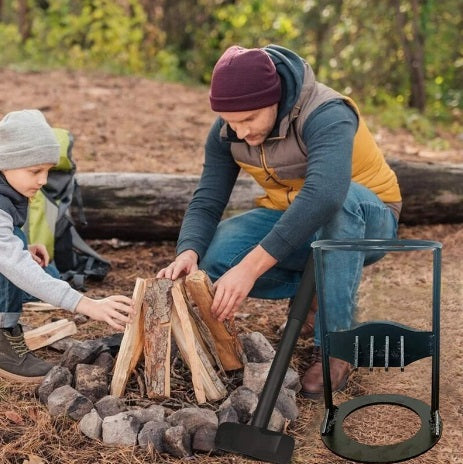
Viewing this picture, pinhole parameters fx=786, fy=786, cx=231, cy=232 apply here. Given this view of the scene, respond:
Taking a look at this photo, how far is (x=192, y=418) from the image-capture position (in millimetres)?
2688

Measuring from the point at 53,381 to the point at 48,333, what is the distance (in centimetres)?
49

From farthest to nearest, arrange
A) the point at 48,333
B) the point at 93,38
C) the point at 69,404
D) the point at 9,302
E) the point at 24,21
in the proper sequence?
the point at 24,21, the point at 93,38, the point at 48,333, the point at 9,302, the point at 69,404

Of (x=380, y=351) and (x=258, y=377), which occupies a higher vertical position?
(x=380, y=351)

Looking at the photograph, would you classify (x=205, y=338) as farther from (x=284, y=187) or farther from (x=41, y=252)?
(x=41, y=252)

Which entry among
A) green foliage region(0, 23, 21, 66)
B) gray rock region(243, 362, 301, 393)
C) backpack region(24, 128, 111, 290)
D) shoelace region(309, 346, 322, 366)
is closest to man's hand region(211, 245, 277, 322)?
gray rock region(243, 362, 301, 393)

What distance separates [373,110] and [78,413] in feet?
20.7

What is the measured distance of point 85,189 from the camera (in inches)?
185

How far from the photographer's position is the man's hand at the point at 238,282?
2801 mm

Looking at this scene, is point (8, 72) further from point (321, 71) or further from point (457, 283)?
point (457, 283)

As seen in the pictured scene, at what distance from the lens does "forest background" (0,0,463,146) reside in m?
8.49

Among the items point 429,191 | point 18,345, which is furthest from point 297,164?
point 429,191

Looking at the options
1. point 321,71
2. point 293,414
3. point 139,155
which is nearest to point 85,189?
point 139,155

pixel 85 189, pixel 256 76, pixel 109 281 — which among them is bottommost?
pixel 109 281

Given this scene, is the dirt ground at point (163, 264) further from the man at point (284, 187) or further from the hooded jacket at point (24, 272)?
the hooded jacket at point (24, 272)
